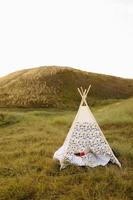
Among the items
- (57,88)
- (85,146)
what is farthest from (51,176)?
(57,88)

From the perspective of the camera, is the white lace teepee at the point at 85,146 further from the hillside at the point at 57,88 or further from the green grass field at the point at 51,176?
the hillside at the point at 57,88

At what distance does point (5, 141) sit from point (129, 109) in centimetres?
1191

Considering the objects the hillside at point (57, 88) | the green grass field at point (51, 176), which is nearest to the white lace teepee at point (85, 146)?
the green grass field at point (51, 176)

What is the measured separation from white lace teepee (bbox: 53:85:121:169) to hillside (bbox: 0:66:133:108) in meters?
26.2

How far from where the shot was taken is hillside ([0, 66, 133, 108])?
1558 inches

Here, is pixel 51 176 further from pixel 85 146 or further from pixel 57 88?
pixel 57 88

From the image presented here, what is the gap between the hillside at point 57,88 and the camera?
3956 cm

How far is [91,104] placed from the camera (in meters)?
40.1

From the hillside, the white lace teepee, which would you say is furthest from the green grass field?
the hillside

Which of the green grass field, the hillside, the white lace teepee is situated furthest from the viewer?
the hillside

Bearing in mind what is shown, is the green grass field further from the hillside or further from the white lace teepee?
the hillside

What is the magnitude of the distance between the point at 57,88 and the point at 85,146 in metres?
33.0

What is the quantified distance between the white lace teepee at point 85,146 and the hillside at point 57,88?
26.2m

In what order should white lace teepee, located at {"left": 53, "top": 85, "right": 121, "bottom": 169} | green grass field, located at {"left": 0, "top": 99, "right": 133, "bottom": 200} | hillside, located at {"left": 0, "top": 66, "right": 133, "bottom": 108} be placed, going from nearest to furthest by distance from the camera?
green grass field, located at {"left": 0, "top": 99, "right": 133, "bottom": 200}, white lace teepee, located at {"left": 53, "top": 85, "right": 121, "bottom": 169}, hillside, located at {"left": 0, "top": 66, "right": 133, "bottom": 108}
